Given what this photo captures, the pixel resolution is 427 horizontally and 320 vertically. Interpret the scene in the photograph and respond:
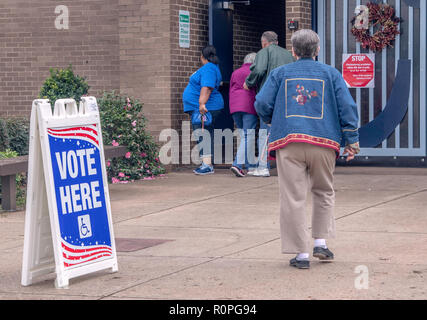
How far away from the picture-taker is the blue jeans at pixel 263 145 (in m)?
11.5

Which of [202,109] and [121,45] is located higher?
[121,45]

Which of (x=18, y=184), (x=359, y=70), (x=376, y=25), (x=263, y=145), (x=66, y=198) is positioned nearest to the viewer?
(x=66, y=198)

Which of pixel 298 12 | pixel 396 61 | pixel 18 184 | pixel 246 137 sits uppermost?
pixel 298 12

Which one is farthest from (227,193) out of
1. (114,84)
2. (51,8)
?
(51,8)

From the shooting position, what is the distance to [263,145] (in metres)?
11.7

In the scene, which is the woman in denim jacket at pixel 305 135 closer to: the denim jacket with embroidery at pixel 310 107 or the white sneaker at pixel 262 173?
the denim jacket with embroidery at pixel 310 107

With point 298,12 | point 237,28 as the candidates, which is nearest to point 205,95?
point 298,12

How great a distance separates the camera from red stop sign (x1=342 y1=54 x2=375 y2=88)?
12.7 metres

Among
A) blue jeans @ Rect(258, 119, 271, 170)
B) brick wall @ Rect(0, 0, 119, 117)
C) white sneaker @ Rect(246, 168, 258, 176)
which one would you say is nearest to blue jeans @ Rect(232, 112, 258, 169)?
blue jeans @ Rect(258, 119, 271, 170)

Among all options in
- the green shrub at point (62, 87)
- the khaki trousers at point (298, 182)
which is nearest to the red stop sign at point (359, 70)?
the green shrub at point (62, 87)

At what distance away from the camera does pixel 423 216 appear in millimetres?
8438

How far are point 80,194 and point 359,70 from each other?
24.3 feet

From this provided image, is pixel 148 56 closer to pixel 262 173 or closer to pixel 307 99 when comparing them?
pixel 262 173

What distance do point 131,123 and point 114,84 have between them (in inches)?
74.3
